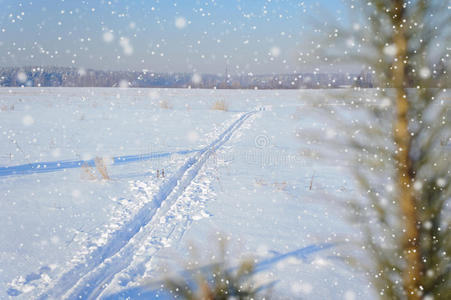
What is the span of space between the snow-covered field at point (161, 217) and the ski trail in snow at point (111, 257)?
15mm

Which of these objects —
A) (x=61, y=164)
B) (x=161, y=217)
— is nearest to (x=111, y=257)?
(x=161, y=217)

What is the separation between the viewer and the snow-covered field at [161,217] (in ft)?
11.2

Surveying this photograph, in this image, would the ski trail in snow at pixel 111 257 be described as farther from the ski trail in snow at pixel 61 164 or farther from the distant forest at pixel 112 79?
the distant forest at pixel 112 79

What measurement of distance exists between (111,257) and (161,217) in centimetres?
143

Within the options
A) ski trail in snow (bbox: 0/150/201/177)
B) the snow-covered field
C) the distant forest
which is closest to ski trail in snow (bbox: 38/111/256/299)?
the snow-covered field

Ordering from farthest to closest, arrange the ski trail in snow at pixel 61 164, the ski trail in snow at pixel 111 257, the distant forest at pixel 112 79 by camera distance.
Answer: the distant forest at pixel 112 79 → the ski trail in snow at pixel 61 164 → the ski trail in snow at pixel 111 257

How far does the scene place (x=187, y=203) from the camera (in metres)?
5.99

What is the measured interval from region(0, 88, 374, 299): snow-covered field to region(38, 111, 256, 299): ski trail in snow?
15mm

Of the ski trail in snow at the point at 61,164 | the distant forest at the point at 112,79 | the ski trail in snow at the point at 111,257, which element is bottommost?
the ski trail in snow at the point at 111,257

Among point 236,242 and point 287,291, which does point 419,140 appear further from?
point 236,242

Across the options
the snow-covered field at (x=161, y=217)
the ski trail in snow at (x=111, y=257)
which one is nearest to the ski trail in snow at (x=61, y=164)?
the snow-covered field at (x=161, y=217)

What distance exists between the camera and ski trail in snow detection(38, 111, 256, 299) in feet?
10.7

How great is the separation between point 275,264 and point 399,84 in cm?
290

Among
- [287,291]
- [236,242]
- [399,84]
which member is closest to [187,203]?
[236,242]
